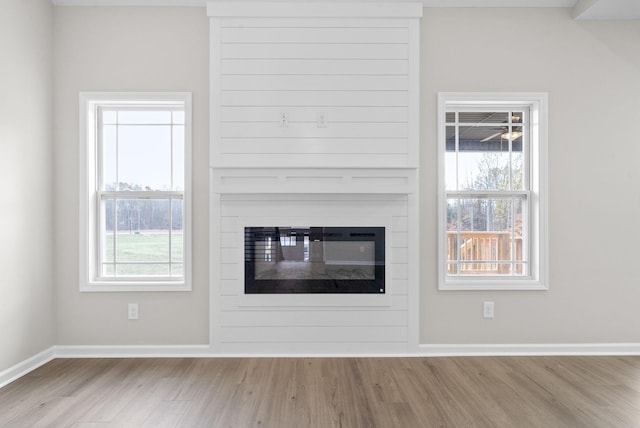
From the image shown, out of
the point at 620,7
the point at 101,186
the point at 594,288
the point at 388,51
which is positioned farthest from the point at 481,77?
the point at 101,186

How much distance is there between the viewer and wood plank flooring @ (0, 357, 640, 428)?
7.09ft

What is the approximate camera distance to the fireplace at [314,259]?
3.14 meters

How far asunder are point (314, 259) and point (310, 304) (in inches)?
14.7

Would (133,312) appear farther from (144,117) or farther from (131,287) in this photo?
(144,117)

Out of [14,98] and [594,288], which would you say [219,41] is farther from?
[594,288]

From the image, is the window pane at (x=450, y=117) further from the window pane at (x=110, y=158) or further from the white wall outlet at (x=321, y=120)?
the window pane at (x=110, y=158)

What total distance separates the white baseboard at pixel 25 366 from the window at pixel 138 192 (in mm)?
658

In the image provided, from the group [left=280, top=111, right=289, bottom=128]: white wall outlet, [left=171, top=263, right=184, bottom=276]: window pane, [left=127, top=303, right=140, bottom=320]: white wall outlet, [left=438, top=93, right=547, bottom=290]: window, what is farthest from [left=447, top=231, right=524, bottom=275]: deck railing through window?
[left=127, top=303, right=140, bottom=320]: white wall outlet

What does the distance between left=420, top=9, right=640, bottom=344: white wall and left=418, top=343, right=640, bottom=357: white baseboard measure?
0.05m

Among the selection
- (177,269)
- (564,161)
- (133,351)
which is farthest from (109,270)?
(564,161)

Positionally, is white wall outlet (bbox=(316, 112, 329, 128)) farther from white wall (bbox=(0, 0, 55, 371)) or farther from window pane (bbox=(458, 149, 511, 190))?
white wall (bbox=(0, 0, 55, 371))

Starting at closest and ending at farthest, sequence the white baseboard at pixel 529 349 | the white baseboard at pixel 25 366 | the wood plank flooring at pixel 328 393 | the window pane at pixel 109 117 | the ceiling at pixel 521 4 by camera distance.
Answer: the wood plank flooring at pixel 328 393, the white baseboard at pixel 25 366, the ceiling at pixel 521 4, the white baseboard at pixel 529 349, the window pane at pixel 109 117

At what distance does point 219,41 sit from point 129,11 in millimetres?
791

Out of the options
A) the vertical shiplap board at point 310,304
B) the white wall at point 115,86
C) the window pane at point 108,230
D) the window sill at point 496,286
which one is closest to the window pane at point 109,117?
the white wall at point 115,86
